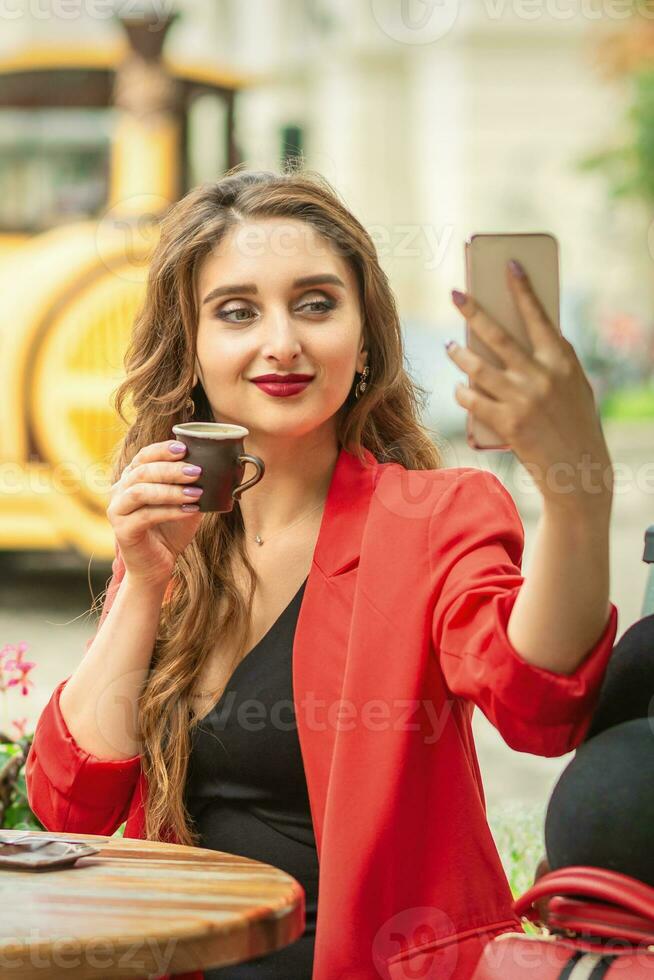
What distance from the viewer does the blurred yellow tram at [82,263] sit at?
5984mm

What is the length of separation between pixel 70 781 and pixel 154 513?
0.39m

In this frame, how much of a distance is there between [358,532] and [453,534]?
222mm

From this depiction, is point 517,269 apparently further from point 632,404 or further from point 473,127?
point 473,127

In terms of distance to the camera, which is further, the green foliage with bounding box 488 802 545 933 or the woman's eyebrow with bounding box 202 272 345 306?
the green foliage with bounding box 488 802 545 933

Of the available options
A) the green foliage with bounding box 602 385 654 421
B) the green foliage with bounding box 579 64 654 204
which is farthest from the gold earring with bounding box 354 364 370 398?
the green foliage with bounding box 579 64 654 204

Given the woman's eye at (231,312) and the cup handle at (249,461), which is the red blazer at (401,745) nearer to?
the cup handle at (249,461)

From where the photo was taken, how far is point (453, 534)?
175 centimetres

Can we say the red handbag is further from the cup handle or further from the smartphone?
the cup handle

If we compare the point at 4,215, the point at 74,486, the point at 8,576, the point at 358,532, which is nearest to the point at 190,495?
the point at 358,532

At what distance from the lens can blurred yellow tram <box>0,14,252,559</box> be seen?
5.98 meters

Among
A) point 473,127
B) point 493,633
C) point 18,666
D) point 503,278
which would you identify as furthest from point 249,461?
point 473,127

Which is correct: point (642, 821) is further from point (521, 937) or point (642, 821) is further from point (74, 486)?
point (74, 486)

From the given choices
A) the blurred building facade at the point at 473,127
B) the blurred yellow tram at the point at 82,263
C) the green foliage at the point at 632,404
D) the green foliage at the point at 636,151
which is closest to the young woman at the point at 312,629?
the blurred yellow tram at the point at 82,263

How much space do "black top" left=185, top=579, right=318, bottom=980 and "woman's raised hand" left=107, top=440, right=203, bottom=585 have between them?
19 centimetres
